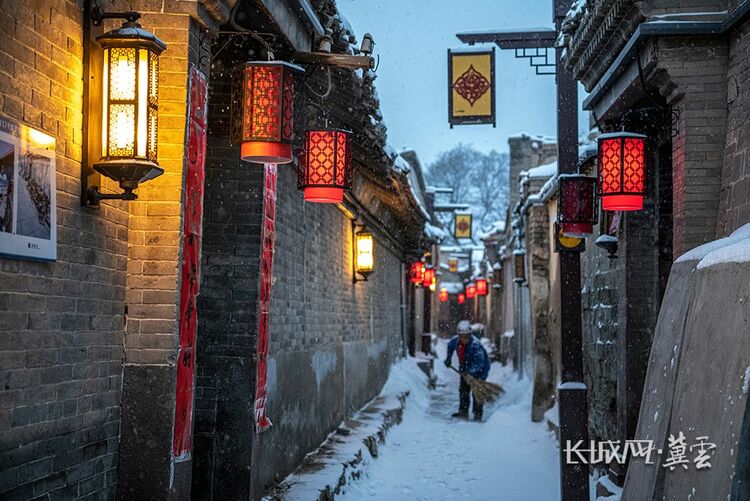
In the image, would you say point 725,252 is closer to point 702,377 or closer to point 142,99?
point 702,377

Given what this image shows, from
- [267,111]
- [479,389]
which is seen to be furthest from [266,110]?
[479,389]

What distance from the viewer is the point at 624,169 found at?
25.0ft

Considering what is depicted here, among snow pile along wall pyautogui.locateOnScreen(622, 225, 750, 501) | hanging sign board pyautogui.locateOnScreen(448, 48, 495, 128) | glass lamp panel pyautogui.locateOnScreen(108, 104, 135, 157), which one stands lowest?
snow pile along wall pyautogui.locateOnScreen(622, 225, 750, 501)

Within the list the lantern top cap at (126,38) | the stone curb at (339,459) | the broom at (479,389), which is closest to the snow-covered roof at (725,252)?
the lantern top cap at (126,38)

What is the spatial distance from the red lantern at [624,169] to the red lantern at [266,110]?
3049mm

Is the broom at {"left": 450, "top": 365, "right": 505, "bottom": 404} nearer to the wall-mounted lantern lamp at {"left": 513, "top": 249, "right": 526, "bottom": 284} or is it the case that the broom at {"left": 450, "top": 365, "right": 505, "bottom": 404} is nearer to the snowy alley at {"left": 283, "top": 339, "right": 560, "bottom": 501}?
the snowy alley at {"left": 283, "top": 339, "right": 560, "bottom": 501}

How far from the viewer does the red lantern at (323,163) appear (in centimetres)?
778

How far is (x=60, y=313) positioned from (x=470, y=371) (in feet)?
45.1

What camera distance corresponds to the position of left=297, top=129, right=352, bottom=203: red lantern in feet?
25.5

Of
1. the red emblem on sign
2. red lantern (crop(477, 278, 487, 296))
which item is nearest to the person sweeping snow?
the red emblem on sign

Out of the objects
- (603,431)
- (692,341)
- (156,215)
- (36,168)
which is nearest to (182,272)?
(156,215)

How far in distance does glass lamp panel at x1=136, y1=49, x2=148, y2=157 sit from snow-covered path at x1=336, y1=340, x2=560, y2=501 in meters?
5.45

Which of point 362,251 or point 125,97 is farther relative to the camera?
point 362,251

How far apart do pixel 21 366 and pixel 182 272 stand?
4.78 ft
